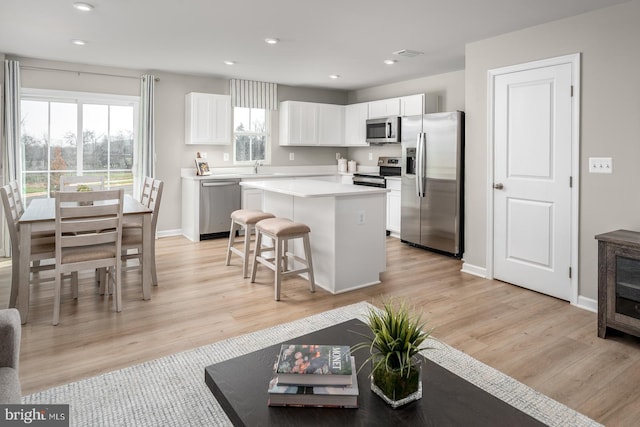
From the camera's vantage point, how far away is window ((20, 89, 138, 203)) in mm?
5316

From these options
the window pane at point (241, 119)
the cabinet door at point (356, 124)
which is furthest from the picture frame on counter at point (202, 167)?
the cabinet door at point (356, 124)

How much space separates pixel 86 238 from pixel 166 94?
142 inches

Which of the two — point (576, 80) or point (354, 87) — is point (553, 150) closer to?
point (576, 80)

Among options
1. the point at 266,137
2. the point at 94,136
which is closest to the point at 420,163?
the point at 266,137

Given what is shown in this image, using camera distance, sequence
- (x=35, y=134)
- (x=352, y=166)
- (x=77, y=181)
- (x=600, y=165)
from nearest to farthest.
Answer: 1. (x=600, y=165)
2. (x=77, y=181)
3. (x=35, y=134)
4. (x=352, y=166)

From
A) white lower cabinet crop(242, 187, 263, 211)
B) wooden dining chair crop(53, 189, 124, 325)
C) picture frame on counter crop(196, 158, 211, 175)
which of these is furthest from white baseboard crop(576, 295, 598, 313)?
picture frame on counter crop(196, 158, 211, 175)

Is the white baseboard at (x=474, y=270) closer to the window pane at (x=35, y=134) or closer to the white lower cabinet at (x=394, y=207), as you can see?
the white lower cabinet at (x=394, y=207)

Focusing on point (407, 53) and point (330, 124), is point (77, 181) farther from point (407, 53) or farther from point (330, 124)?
point (330, 124)

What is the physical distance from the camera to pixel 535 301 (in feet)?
11.7

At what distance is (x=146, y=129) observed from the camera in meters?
5.86

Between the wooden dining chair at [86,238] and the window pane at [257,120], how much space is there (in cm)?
399

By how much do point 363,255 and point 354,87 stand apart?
4336 millimetres

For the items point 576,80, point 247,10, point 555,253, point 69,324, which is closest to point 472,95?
point 576,80

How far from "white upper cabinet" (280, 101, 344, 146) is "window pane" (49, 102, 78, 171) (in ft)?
10.00
